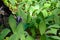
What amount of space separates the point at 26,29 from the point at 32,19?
0.16m

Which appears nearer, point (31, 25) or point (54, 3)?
point (31, 25)

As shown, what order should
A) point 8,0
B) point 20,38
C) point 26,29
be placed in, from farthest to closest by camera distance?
1. point 8,0
2. point 26,29
3. point 20,38

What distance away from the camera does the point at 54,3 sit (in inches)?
97.6

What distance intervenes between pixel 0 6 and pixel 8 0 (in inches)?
8.1

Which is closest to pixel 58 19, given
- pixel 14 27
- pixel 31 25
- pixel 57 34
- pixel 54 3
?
pixel 57 34

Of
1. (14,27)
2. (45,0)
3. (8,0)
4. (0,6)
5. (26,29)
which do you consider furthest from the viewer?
(45,0)

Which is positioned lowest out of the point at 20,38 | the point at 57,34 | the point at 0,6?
the point at 57,34

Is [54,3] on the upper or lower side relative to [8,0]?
lower

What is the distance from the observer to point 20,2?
2.53m

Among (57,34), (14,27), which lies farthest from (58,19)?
(14,27)

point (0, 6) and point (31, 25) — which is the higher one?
point (0, 6)

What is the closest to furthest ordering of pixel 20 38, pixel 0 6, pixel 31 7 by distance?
pixel 20 38
pixel 0 6
pixel 31 7

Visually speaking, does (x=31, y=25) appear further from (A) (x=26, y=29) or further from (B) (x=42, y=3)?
(B) (x=42, y=3)

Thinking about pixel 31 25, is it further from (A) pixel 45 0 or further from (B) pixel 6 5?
(A) pixel 45 0
